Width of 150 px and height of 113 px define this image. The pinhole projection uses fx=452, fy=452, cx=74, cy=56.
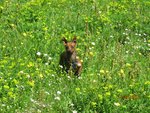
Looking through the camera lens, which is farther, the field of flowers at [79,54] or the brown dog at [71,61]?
the brown dog at [71,61]

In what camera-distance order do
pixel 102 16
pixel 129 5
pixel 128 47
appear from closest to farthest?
pixel 128 47 → pixel 102 16 → pixel 129 5

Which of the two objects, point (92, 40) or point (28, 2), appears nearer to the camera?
point (92, 40)

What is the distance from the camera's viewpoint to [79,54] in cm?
1157

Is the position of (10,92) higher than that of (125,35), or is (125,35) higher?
(10,92)

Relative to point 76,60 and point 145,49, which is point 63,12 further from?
point 76,60

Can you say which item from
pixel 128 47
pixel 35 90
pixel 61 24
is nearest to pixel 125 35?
pixel 128 47

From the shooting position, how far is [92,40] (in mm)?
12570

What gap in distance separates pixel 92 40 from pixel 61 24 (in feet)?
4.51

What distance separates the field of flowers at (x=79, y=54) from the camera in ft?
28.8

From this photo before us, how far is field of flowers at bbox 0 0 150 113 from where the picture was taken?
28.8 feet

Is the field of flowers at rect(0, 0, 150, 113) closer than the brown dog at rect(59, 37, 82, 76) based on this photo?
Yes

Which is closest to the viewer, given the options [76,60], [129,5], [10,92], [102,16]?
[10,92]

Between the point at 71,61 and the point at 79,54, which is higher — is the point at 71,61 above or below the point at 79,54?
above

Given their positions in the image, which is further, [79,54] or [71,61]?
[79,54]
